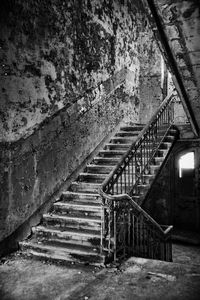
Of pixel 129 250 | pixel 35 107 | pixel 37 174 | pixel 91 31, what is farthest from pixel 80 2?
pixel 129 250

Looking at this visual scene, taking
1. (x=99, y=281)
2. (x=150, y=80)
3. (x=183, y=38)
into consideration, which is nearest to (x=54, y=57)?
(x=183, y=38)

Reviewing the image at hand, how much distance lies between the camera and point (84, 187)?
321 inches

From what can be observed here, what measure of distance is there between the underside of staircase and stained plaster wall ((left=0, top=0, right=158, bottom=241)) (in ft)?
1.61

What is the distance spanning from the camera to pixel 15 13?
20.4 ft

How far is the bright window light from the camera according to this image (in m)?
12.4

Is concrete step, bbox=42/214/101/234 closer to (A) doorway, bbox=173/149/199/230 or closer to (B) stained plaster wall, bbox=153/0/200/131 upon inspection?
(B) stained plaster wall, bbox=153/0/200/131

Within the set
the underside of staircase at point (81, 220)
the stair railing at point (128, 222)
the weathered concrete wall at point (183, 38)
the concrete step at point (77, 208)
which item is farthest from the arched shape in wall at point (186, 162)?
the concrete step at point (77, 208)

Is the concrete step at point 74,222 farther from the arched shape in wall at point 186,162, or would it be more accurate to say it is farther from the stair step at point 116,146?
the arched shape in wall at point 186,162

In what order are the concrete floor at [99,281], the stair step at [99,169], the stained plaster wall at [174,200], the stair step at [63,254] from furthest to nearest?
the stained plaster wall at [174,200] < the stair step at [99,169] < the stair step at [63,254] < the concrete floor at [99,281]

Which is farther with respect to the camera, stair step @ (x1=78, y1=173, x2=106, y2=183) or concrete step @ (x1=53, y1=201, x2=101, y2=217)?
stair step @ (x1=78, y1=173, x2=106, y2=183)

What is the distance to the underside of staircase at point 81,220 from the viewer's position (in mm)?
5906

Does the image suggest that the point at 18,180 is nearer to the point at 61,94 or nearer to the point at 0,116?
the point at 0,116

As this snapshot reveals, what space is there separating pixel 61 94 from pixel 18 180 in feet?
8.78

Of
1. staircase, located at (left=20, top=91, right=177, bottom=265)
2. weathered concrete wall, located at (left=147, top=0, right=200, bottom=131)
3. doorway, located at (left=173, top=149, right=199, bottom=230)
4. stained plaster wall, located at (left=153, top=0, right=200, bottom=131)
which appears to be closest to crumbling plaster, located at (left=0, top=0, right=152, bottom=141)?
staircase, located at (left=20, top=91, right=177, bottom=265)
